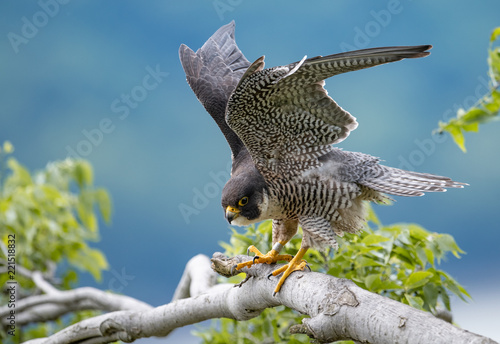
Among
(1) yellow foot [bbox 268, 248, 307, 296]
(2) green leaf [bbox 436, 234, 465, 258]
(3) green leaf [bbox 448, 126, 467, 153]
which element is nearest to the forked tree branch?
(1) yellow foot [bbox 268, 248, 307, 296]

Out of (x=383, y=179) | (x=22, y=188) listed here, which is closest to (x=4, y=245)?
(x=22, y=188)

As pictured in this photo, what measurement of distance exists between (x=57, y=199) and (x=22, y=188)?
1.83 feet

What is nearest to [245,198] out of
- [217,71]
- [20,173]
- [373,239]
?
[373,239]

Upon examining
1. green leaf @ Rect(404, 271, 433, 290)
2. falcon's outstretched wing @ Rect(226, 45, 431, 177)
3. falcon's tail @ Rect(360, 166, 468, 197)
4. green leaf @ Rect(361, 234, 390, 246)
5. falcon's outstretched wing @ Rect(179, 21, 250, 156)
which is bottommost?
green leaf @ Rect(404, 271, 433, 290)

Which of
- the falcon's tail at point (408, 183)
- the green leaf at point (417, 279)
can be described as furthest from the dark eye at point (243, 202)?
the green leaf at point (417, 279)

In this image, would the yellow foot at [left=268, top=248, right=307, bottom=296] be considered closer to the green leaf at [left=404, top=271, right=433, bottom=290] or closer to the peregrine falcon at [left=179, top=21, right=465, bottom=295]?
the peregrine falcon at [left=179, top=21, right=465, bottom=295]

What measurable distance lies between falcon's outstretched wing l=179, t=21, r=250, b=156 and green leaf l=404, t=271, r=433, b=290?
47.2 inches

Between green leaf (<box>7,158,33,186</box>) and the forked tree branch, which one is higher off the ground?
green leaf (<box>7,158,33,186</box>)

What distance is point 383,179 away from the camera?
2650 millimetres

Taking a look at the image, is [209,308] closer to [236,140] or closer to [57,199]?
[236,140]

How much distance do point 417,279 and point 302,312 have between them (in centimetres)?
65

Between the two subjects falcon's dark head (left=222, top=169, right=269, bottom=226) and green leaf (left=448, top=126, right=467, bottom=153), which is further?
falcon's dark head (left=222, top=169, right=269, bottom=226)

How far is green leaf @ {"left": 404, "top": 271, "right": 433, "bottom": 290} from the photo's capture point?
8.16 ft

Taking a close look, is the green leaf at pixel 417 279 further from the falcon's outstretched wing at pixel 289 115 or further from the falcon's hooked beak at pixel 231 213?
the falcon's hooked beak at pixel 231 213
